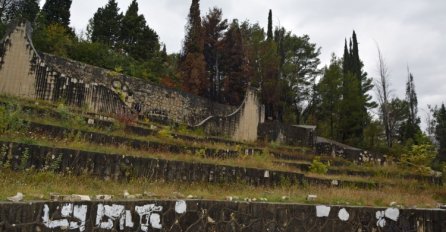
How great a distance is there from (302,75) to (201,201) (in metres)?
30.4

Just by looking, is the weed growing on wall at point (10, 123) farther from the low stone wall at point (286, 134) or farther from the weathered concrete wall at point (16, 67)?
the low stone wall at point (286, 134)

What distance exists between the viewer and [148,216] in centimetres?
597

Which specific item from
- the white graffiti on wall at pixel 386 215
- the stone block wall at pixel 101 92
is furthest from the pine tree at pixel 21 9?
the white graffiti on wall at pixel 386 215

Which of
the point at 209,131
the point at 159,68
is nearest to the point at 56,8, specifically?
the point at 159,68

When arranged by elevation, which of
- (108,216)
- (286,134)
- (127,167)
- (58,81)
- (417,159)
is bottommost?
(108,216)

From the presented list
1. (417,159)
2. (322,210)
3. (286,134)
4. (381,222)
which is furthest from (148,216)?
(417,159)

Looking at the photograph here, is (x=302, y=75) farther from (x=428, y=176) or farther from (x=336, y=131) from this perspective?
(x=428, y=176)

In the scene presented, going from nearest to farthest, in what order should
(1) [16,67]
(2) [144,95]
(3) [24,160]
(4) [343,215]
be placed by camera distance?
(3) [24,160], (4) [343,215], (1) [16,67], (2) [144,95]

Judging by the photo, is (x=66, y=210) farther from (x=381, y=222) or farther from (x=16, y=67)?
(x=16, y=67)

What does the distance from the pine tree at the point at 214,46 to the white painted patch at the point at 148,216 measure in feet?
67.3

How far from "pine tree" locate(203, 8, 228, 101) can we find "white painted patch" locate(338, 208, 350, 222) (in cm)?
1906

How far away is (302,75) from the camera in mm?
35562

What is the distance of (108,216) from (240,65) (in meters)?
22.5

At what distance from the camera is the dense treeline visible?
2525cm
